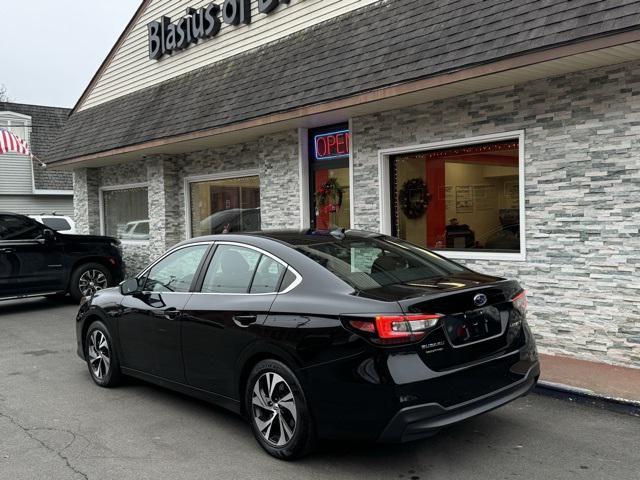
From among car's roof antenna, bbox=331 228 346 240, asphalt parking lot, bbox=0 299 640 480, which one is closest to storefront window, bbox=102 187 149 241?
asphalt parking lot, bbox=0 299 640 480

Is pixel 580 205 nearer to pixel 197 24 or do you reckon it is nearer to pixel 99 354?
pixel 99 354

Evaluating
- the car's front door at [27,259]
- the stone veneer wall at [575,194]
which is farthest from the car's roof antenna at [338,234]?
the car's front door at [27,259]

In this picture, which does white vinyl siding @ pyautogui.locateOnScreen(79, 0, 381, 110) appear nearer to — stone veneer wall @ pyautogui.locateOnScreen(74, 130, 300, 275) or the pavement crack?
stone veneer wall @ pyautogui.locateOnScreen(74, 130, 300, 275)

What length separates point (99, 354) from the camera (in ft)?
19.4

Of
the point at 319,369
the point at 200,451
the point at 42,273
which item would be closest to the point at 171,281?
the point at 200,451

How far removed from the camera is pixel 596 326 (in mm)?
6289

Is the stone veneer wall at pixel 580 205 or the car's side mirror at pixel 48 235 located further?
the car's side mirror at pixel 48 235

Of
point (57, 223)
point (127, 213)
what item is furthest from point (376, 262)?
point (57, 223)

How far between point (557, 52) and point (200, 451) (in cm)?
465

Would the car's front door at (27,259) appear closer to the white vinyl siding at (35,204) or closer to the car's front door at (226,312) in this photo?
the car's front door at (226,312)

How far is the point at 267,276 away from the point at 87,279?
7960 millimetres

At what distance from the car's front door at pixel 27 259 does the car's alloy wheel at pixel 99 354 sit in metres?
5.06

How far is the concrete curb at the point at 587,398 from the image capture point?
4.89 m

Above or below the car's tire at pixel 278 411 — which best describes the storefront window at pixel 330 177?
above
